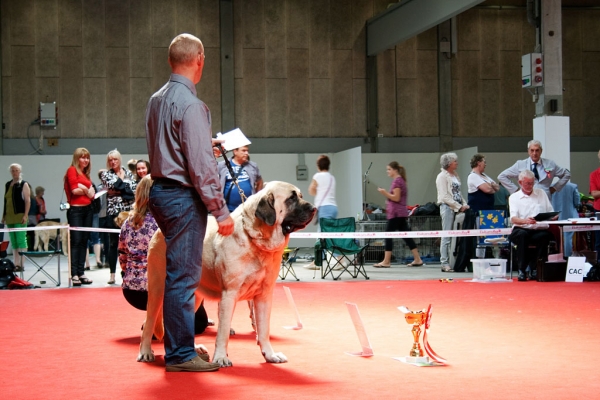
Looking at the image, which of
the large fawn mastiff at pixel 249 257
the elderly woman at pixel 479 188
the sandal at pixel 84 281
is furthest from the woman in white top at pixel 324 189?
the large fawn mastiff at pixel 249 257

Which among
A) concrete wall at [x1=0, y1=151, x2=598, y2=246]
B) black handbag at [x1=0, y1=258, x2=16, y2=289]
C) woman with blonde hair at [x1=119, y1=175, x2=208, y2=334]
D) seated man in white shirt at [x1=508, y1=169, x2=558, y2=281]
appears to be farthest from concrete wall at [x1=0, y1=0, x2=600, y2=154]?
woman with blonde hair at [x1=119, y1=175, x2=208, y2=334]

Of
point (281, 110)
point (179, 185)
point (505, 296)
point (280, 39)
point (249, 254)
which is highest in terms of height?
point (280, 39)

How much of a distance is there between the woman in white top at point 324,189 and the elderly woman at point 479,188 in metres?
1.83

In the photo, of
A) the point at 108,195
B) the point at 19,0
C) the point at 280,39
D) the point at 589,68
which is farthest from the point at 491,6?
the point at 108,195

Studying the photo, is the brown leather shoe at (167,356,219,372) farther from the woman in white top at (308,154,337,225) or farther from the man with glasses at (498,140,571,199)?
the man with glasses at (498,140,571,199)

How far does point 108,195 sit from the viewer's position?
8.48m

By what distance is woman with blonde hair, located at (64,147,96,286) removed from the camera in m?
8.41

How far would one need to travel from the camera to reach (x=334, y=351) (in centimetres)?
432

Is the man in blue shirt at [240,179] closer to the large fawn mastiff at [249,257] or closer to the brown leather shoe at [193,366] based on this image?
the large fawn mastiff at [249,257]

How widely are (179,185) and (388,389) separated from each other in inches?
51.9

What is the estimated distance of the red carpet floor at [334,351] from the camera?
3.29 metres

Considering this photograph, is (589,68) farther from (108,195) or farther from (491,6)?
(108,195)

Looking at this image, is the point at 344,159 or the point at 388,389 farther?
the point at 344,159

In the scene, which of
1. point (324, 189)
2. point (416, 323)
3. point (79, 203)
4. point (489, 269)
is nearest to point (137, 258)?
point (416, 323)
